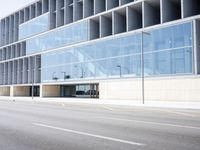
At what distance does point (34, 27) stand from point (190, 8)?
36.4m

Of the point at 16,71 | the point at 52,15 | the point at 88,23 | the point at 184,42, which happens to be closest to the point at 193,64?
the point at 184,42

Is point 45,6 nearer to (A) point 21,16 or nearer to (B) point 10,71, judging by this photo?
(A) point 21,16

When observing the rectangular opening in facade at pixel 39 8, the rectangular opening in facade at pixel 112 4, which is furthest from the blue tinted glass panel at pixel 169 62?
the rectangular opening in facade at pixel 39 8

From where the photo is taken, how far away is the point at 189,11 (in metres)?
35.7

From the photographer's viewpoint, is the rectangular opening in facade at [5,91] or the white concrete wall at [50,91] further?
the rectangular opening in facade at [5,91]

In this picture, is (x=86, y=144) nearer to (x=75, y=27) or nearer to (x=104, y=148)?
(x=104, y=148)

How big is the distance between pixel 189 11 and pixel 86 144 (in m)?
31.3

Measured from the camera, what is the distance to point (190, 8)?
36.0 meters

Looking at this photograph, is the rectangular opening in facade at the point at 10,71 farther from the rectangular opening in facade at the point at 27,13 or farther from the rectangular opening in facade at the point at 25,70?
the rectangular opening in facade at the point at 27,13

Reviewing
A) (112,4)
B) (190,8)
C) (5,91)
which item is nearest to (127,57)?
(190,8)

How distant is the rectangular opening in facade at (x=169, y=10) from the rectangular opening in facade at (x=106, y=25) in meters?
10.6

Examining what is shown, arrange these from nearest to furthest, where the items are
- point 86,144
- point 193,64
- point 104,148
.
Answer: point 104,148 → point 86,144 → point 193,64

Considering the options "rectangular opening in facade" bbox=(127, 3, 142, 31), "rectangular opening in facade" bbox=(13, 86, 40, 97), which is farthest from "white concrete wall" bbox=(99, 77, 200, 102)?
"rectangular opening in facade" bbox=(13, 86, 40, 97)

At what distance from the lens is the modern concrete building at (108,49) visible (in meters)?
34.5
